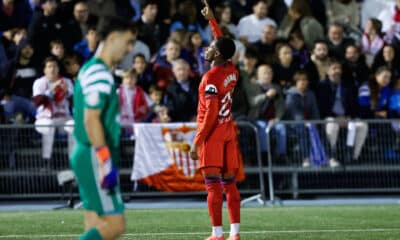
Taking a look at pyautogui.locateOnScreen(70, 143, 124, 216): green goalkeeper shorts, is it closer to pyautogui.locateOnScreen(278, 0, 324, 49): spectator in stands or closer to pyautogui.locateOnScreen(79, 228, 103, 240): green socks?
pyautogui.locateOnScreen(79, 228, 103, 240): green socks

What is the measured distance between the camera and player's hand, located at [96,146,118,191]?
26.5 feet

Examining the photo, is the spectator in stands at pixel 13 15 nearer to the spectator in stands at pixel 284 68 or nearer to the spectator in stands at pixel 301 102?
the spectator in stands at pixel 284 68

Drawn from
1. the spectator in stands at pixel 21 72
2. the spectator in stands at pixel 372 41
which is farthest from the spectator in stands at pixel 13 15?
the spectator in stands at pixel 372 41

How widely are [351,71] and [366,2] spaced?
3342 mm

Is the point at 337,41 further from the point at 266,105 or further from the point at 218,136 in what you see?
the point at 218,136

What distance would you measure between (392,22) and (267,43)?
11.0ft

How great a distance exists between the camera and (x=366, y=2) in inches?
963

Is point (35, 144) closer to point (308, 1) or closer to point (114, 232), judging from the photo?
point (308, 1)

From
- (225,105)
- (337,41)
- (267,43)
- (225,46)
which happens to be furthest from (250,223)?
(337,41)

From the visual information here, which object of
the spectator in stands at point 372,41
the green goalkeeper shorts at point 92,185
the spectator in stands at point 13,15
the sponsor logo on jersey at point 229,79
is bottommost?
the green goalkeeper shorts at point 92,185

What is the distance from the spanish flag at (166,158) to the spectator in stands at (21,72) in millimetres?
2504

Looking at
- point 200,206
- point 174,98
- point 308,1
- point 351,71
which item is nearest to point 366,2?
point 308,1

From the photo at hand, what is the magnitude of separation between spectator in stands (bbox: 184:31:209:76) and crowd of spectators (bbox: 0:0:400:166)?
0.08 feet

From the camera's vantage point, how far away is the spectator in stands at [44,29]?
818 inches
